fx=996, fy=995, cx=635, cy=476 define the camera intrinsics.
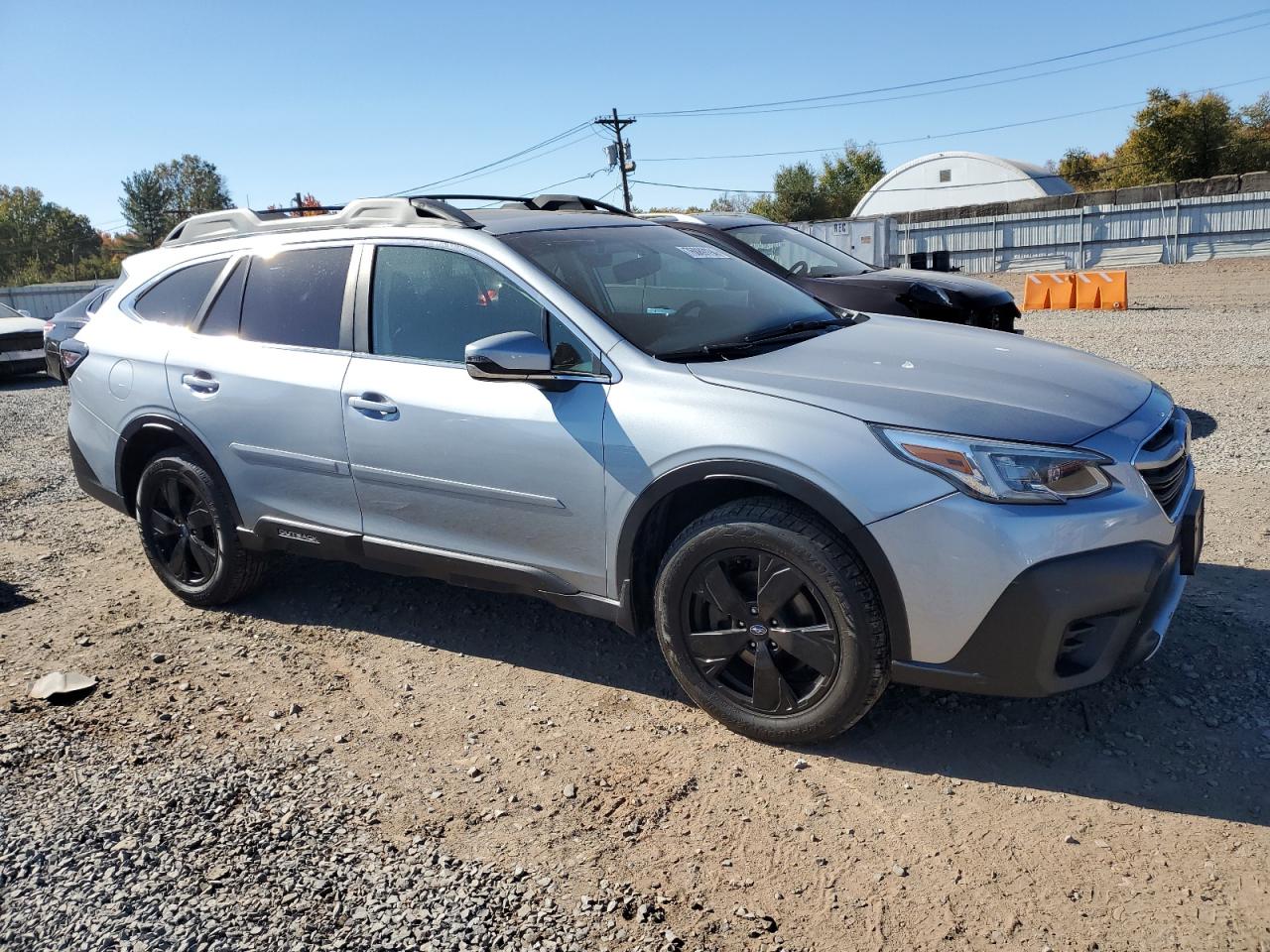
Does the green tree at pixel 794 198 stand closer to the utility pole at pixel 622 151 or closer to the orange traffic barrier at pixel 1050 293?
the utility pole at pixel 622 151

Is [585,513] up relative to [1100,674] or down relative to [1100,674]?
up

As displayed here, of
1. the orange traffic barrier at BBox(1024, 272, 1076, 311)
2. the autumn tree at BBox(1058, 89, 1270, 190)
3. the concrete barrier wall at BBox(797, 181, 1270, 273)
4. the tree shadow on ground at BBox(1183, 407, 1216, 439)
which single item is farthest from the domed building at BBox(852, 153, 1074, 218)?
the tree shadow on ground at BBox(1183, 407, 1216, 439)

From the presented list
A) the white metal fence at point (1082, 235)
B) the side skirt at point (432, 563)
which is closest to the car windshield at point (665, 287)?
the side skirt at point (432, 563)

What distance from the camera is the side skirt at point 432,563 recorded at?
3736 millimetres

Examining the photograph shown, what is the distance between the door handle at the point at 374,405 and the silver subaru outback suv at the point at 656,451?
0.01 metres

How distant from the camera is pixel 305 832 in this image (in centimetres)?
306

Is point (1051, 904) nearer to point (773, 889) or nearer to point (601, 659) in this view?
point (773, 889)

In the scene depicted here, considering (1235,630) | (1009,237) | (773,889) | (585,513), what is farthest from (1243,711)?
(1009,237)

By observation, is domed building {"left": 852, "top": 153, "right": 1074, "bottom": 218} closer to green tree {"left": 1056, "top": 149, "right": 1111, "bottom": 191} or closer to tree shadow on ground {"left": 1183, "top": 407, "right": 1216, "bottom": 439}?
green tree {"left": 1056, "top": 149, "right": 1111, "bottom": 191}

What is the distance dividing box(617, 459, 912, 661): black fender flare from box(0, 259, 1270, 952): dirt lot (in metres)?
0.55

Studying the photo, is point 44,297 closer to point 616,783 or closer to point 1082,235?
point 1082,235

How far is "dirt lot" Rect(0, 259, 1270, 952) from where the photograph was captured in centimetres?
262

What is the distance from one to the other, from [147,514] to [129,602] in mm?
526

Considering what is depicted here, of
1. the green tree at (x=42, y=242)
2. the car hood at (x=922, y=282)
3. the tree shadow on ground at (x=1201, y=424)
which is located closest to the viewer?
the tree shadow on ground at (x=1201, y=424)
